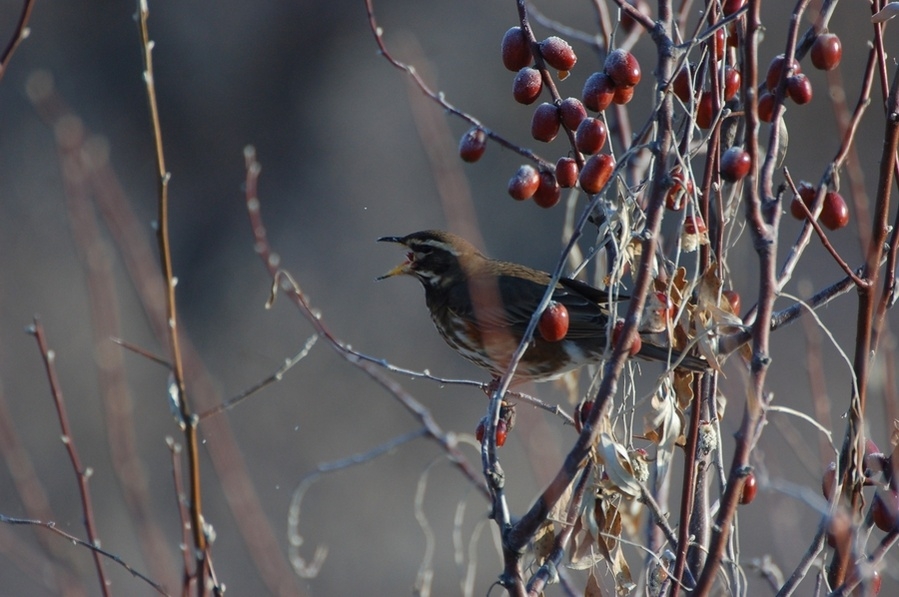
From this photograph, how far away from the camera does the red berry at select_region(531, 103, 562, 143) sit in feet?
8.19

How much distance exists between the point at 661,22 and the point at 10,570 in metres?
7.18

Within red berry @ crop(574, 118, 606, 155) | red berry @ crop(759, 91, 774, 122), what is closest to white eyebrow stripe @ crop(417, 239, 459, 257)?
red berry @ crop(574, 118, 606, 155)

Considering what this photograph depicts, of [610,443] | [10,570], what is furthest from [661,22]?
[10,570]

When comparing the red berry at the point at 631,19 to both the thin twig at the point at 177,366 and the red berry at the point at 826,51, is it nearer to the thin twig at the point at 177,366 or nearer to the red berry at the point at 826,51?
the red berry at the point at 826,51

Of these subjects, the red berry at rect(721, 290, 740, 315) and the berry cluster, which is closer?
the berry cluster

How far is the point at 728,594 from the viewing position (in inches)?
84.4

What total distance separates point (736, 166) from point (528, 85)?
2.35ft

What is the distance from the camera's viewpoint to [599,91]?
233 centimetres

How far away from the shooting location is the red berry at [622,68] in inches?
90.8

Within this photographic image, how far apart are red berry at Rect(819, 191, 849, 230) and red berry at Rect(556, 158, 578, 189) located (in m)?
0.59

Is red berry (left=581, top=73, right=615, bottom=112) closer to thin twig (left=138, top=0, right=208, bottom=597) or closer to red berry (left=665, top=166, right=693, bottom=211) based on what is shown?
red berry (left=665, top=166, right=693, bottom=211)

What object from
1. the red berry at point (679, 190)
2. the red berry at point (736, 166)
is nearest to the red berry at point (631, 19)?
the red berry at point (679, 190)

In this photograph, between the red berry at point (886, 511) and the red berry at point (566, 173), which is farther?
the red berry at point (566, 173)

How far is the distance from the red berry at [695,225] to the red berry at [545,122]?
17.3 inches
